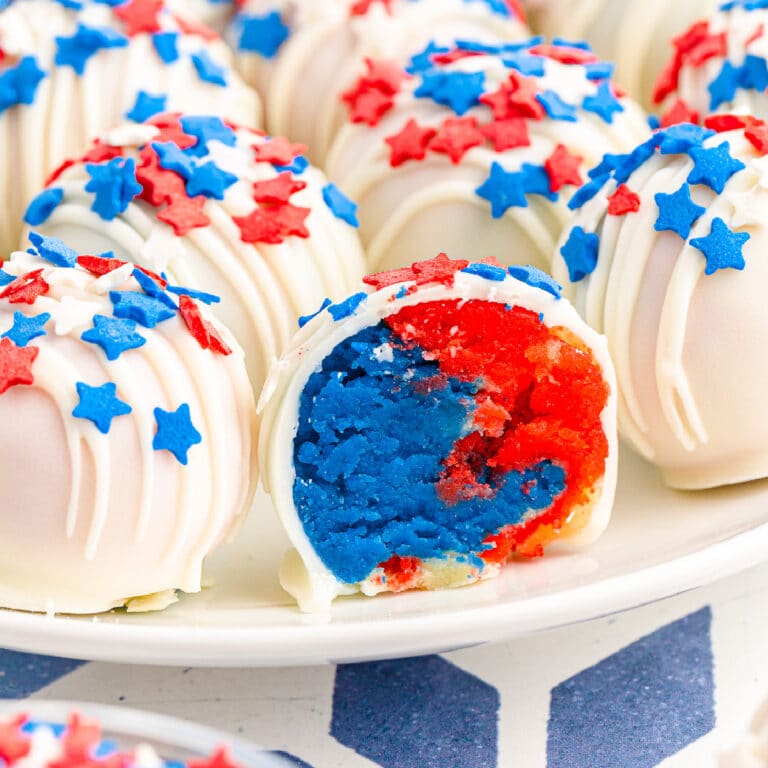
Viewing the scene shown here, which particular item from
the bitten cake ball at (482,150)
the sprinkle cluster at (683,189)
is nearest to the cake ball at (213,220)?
the bitten cake ball at (482,150)

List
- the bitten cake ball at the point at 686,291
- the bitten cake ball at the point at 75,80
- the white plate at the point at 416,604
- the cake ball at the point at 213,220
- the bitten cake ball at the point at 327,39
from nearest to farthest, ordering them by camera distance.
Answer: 1. the white plate at the point at 416,604
2. the bitten cake ball at the point at 686,291
3. the cake ball at the point at 213,220
4. the bitten cake ball at the point at 75,80
5. the bitten cake ball at the point at 327,39

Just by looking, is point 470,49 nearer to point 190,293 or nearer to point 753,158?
point 753,158

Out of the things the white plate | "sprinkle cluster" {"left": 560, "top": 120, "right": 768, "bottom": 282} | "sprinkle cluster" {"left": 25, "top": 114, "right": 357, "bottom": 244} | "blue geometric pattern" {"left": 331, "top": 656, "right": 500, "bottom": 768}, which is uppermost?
"sprinkle cluster" {"left": 560, "top": 120, "right": 768, "bottom": 282}

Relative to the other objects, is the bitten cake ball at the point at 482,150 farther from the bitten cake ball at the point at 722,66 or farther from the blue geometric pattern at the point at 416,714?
the blue geometric pattern at the point at 416,714

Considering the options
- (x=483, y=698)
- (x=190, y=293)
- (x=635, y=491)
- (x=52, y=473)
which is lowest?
(x=483, y=698)

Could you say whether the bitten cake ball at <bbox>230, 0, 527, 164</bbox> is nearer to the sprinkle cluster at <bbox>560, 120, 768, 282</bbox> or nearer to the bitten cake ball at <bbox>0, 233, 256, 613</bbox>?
the sprinkle cluster at <bbox>560, 120, 768, 282</bbox>

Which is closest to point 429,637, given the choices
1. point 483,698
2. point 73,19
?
point 483,698

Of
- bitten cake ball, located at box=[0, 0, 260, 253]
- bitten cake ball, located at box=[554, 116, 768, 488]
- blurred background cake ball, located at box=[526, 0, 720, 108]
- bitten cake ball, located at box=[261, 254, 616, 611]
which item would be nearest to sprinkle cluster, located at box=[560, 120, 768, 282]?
bitten cake ball, located at box=[554, 116, 768, 488]
